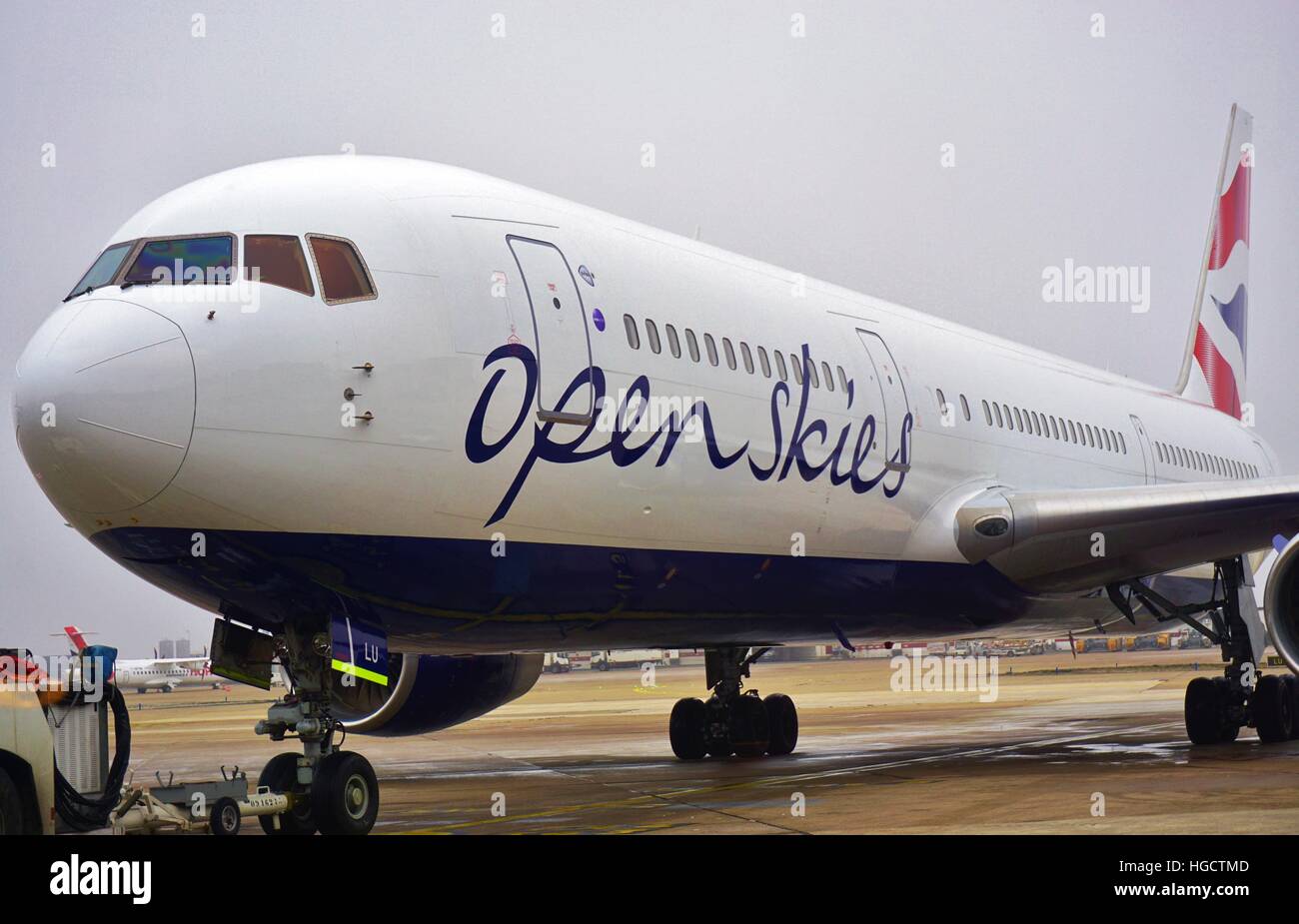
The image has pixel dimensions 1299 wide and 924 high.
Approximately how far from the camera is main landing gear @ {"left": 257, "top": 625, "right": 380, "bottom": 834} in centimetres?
797

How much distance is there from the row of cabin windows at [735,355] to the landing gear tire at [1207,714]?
19.4ft

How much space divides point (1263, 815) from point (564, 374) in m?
4.62

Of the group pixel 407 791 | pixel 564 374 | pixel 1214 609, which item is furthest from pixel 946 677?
pixel 564 374

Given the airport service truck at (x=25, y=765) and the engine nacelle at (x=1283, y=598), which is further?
the engine nacelle at (x=1283, y=598)

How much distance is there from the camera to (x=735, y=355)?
10.9m

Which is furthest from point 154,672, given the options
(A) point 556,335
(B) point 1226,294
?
(A) point 556,335

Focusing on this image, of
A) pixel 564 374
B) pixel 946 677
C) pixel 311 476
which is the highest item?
pixel 564 374

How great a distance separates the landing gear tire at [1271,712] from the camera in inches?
623

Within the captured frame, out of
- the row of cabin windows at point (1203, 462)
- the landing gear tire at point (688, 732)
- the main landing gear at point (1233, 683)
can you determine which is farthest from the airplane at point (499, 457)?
the row of cabin windows at point (1203, 462)

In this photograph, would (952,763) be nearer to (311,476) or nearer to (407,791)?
(407,791)

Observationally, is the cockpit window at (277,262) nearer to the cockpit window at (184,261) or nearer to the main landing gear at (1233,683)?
the cockpit window at (184,261)

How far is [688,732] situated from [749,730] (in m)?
0.64

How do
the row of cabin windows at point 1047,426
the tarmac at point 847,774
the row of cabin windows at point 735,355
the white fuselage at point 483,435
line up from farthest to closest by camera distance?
1. the row of cabin windows at point 1047,426
2. the row of cabin windows at point 735,355
3. the tarmac at point 847,774
4. the white fuselage at point 483,435
